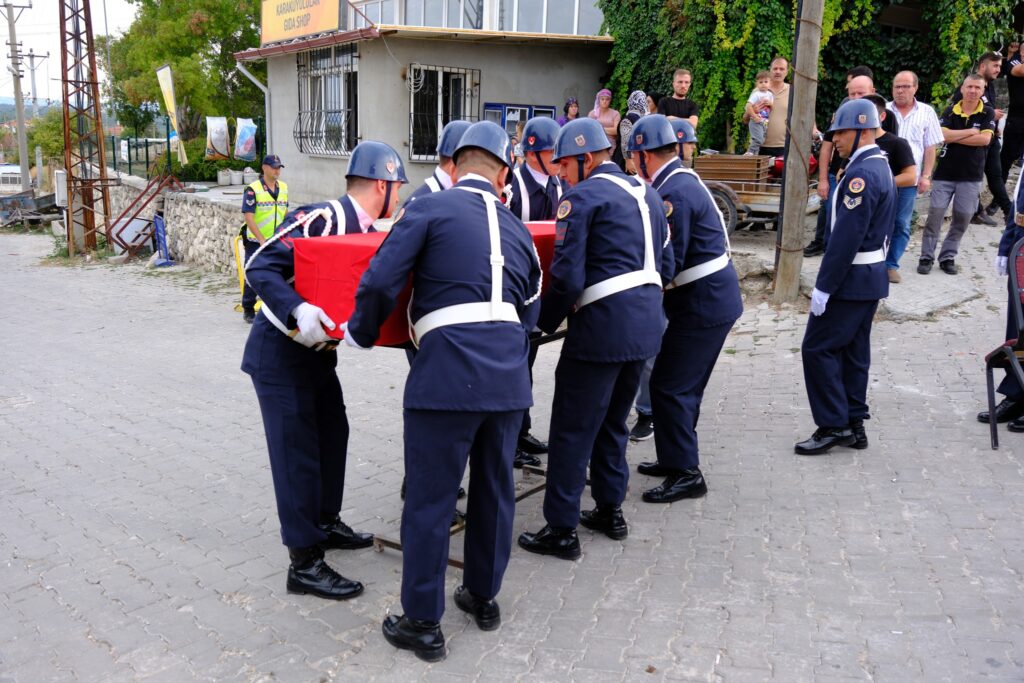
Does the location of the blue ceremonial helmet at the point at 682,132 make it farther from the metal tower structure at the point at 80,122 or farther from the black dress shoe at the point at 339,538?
the metal tower structure at the point at 80,122

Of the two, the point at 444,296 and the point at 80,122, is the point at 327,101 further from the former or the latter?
the point at 444,296

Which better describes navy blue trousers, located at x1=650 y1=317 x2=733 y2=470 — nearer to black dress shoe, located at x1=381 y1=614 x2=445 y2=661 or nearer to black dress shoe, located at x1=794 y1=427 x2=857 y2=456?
black dress shoe, located at x1=794 y1=427 x2=857 y2=456

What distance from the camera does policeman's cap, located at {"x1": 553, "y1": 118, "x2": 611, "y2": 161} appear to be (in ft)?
13.6

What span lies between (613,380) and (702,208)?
48.0 inches

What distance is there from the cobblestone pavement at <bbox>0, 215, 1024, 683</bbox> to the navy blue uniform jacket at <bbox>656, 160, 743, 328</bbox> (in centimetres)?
106

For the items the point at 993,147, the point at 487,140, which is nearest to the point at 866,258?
the point at 487,140

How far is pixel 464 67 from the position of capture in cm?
1524

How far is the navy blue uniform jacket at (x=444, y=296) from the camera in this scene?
126 inches

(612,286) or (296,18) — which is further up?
(296,18)

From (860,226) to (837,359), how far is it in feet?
2.76

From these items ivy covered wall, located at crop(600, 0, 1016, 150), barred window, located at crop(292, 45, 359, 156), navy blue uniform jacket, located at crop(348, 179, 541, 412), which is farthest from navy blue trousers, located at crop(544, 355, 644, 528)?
barred window, located at crop(292, 45, 359, 156)

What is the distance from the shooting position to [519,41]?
15023 millimetres

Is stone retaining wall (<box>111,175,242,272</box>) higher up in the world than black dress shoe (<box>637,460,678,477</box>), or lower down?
higher up

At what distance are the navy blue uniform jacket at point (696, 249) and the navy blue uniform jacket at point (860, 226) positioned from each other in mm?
675
